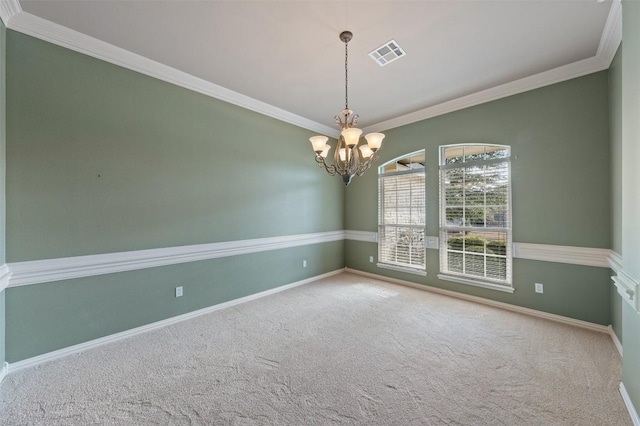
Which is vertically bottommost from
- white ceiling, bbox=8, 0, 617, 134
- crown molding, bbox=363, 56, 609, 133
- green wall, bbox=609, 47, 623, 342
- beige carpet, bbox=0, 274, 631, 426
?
beige carpet, bbox=0, 274, 631, 426

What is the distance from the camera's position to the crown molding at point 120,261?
2287 mm

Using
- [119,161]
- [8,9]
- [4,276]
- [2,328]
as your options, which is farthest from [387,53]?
[2,328]

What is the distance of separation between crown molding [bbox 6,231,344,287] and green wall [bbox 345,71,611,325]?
347cm

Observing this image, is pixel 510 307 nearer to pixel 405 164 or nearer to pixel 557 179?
pixel 557 179

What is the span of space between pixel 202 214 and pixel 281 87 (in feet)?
6.70

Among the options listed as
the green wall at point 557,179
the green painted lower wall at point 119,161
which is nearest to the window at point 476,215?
the green wall at point 557,179

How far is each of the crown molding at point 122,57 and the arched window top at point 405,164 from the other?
2263 mm

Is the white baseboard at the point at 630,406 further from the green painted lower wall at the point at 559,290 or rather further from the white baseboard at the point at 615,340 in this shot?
the green painted lower wall at the point at 559,290

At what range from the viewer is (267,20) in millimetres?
2297

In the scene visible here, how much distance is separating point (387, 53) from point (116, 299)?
12.8 feet

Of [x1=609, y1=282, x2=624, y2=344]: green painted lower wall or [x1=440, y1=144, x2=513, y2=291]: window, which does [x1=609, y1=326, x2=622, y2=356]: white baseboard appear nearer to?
[x1=609, y1=282, x2=624, y2=344]: green painted lower wall

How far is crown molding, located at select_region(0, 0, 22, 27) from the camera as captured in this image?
2070 mm

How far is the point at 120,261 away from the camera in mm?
2738

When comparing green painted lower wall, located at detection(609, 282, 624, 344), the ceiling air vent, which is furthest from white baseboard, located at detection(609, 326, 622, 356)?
the ceiling air vent
